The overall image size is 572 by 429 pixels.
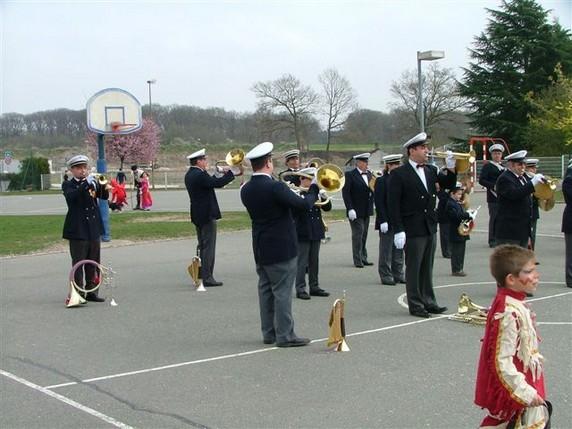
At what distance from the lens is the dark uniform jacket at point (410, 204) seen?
853 centimetres

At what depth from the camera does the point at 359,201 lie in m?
12.6

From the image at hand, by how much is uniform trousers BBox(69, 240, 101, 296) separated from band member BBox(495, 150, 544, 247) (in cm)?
567

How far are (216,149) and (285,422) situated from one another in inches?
3446

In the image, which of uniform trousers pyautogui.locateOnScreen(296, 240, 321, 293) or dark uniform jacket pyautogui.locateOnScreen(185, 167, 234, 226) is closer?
uniform trousers pyautogui.locateOnScreen(296, 240, 321, 293)

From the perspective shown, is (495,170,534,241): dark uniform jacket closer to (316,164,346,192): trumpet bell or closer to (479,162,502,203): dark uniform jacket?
(316,164,346,192): trumpet bell

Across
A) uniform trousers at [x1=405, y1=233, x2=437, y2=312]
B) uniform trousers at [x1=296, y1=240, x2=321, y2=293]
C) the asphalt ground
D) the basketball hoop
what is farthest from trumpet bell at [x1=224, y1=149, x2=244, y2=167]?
the basketball hoop

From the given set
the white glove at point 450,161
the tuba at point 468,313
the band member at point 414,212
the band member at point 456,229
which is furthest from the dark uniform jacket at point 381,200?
the tuba at point 468,313

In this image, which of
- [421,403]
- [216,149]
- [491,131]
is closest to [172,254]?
[421,403]

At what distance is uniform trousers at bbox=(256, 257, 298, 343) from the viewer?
288 inches

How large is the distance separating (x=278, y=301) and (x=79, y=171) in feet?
14.0

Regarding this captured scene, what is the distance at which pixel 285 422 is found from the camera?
16.9 feet

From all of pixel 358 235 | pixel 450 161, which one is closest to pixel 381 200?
pixel 358 235

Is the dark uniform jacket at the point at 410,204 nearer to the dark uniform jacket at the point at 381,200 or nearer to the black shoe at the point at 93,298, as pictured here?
the dark uniform jacket at the point at 381,200

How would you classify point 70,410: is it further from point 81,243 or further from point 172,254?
point 172,254
